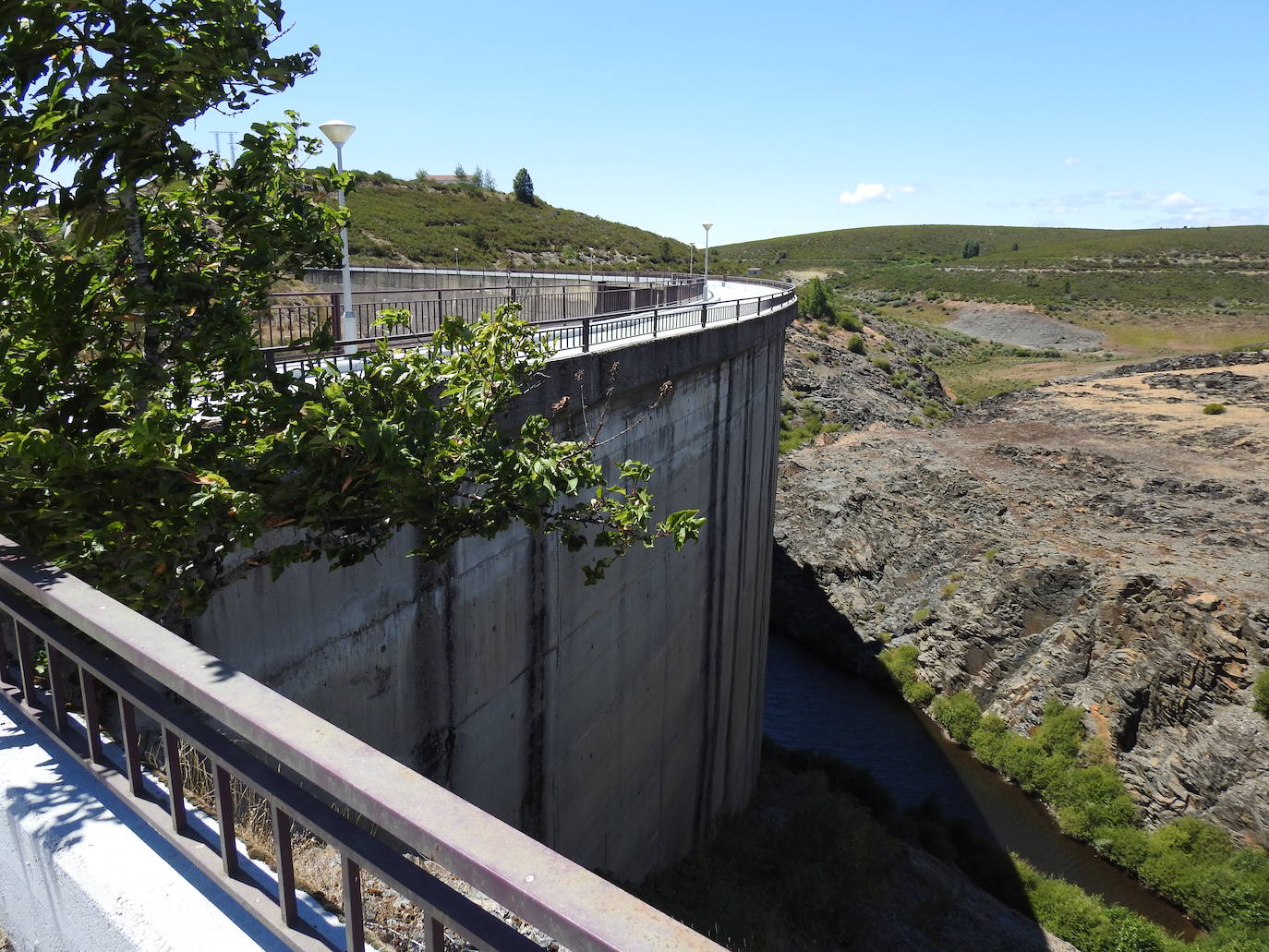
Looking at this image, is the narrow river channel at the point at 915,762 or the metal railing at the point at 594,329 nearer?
the metal railing at the point at 594,329

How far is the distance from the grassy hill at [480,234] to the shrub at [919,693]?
1171 inches

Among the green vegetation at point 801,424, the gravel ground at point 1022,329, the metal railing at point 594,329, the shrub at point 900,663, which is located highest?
the metal railing at point 594,329

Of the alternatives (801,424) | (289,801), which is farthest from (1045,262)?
(289,801)

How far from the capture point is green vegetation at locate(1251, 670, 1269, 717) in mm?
22547

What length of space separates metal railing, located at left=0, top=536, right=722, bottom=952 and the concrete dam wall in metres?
2.09

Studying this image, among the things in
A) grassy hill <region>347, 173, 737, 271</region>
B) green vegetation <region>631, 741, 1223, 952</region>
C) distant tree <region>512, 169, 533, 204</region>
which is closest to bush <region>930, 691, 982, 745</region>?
green vegetation <region>631, 741, 1223, 952</region>

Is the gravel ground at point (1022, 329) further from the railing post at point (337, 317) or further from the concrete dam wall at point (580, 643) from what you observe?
the railing post at point (337, 317)

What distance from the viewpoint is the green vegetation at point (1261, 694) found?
74.0 feet

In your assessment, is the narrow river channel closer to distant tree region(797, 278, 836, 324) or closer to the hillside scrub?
the hillside scrub

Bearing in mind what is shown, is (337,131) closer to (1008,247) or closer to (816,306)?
(816,306)

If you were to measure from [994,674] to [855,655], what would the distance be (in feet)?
15.3

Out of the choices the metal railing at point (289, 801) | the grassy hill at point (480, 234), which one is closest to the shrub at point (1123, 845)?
the metal railing at point (289, 801)

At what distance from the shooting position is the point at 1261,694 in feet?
74.6

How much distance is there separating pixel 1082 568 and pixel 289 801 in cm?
3072
